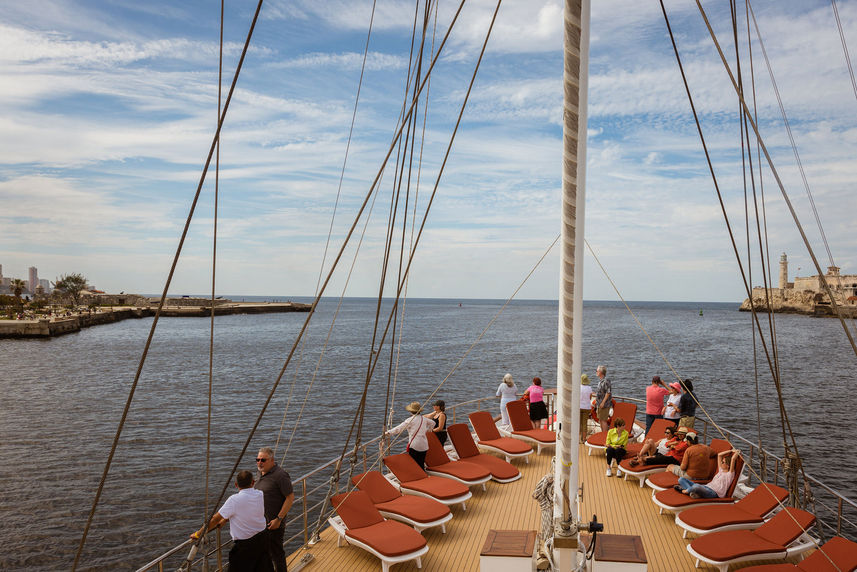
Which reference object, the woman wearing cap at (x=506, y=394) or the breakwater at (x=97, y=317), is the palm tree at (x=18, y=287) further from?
the woman wearing cap at (x=506, y=394)

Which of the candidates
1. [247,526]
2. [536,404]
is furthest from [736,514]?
[247,526]

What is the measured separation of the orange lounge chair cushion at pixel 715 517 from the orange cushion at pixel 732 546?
241mm

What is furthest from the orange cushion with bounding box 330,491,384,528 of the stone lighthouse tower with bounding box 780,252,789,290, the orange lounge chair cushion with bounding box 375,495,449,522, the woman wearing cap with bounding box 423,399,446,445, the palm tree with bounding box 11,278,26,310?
the stone lighthouse tower with bounding box 780,252,789,290

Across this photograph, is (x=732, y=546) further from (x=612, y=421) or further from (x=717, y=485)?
(x=612, y=421)

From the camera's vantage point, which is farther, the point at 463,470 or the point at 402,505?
the point at 463,470

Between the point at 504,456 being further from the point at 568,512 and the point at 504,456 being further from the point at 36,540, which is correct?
the point at 36,540

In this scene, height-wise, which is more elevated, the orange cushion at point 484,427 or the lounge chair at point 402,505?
the orange cushion at point 484,427

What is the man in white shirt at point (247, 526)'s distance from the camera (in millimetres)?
5691

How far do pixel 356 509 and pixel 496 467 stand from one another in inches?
132

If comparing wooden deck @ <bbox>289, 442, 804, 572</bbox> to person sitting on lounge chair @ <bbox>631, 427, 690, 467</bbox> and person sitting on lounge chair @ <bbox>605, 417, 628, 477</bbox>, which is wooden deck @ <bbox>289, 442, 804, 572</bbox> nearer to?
person sitting on lounge chair @ <bbox>605, 417, 628, 477</bbox>

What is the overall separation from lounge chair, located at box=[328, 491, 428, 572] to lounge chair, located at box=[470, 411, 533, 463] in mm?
3998

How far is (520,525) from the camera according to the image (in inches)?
325

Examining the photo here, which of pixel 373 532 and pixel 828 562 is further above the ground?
pixel 828 562

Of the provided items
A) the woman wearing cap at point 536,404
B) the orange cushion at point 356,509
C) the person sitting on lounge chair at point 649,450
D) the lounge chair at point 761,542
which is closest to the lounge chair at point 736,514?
the lounge chair at point 761,542
